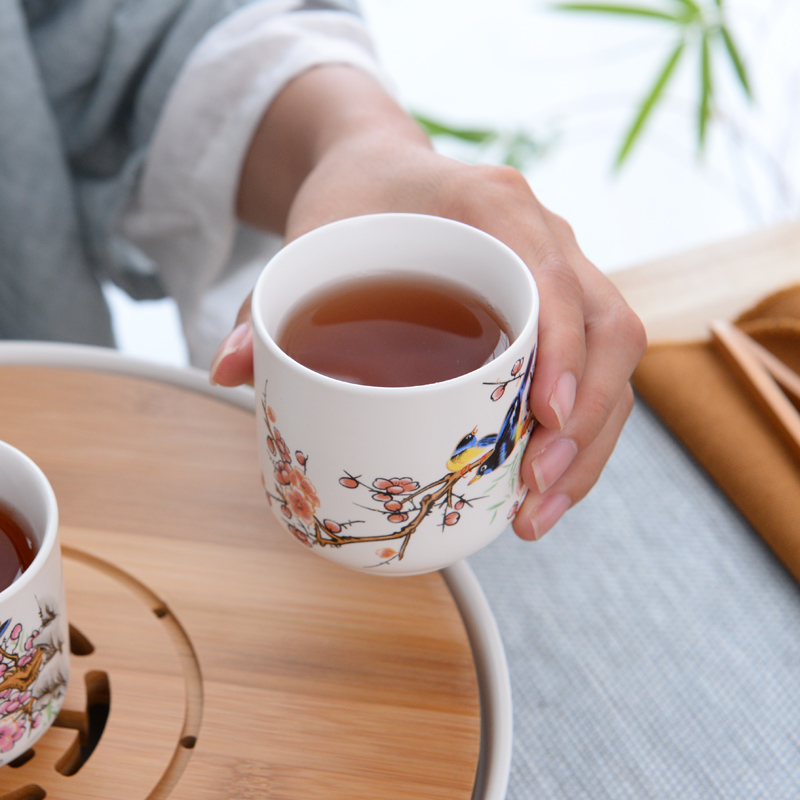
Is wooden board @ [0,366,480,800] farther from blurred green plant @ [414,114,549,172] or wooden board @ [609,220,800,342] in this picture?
blurred green plant @ [414,114,549,172]

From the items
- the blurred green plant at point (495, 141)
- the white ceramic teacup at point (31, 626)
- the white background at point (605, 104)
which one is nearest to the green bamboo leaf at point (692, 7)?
the blurred green plant at point (495, 141)

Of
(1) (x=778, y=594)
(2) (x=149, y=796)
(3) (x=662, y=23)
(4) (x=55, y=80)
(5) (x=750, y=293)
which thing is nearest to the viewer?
(2) (x=149, y=796)

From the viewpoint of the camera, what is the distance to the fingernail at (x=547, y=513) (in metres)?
0.54

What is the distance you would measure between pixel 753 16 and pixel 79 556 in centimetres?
237

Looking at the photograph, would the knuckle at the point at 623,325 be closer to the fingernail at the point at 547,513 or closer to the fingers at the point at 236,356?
the fingernail at the point at 547,513

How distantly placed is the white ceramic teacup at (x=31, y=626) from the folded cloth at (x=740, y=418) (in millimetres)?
525

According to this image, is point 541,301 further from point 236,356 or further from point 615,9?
point 615,9

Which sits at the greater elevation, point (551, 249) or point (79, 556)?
point (551, 249)

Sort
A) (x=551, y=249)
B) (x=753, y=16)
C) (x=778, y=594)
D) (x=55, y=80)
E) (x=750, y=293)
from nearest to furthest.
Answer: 1. (x=551, y=249)
2. (x=778, y=594)
3. (x=750, y=293)
4. (x=55, y=80)
5. (x=753, y=16)

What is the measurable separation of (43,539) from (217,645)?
14 centimetres

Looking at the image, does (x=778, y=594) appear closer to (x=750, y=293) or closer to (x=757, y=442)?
(x=757, y=442)

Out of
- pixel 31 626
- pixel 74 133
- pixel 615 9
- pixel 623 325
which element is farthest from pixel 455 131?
pixel 31 626

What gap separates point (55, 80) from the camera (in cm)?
100

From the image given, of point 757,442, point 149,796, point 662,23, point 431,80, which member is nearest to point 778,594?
point 757,442
